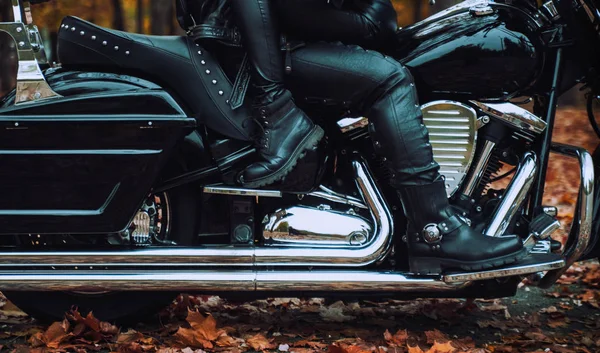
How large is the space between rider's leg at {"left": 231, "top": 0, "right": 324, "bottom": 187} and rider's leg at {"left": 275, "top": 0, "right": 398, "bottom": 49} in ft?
0.29

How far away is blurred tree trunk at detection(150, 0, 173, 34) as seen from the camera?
11.1m

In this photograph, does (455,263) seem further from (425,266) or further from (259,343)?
(259,343)

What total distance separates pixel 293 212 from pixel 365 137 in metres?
0.46

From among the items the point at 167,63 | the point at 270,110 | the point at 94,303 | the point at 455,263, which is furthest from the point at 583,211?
the point at 94,303

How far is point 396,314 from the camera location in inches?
150

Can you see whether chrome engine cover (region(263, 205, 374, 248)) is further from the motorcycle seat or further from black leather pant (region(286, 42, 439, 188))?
the motorcycle seat

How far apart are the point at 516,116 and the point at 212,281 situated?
1.45m

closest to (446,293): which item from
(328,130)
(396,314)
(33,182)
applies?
(396,314)

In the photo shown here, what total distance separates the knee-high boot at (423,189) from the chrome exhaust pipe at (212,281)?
16 cm

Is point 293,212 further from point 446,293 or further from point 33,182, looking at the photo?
point 33,182

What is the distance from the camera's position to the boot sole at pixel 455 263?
303 centimetres

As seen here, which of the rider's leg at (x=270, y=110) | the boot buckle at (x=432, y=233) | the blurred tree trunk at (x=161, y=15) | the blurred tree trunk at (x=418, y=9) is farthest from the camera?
the blurred tree trunk at (x=161, y=15)

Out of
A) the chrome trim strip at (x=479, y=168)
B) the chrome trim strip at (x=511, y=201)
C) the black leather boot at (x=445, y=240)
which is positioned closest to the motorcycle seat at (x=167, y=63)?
the black leather boot at (x=445, y=240)

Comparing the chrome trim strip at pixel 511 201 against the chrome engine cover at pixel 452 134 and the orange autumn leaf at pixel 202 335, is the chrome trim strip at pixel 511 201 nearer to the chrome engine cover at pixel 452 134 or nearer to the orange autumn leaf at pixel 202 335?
the chrome engine cover at pixel 452 134
